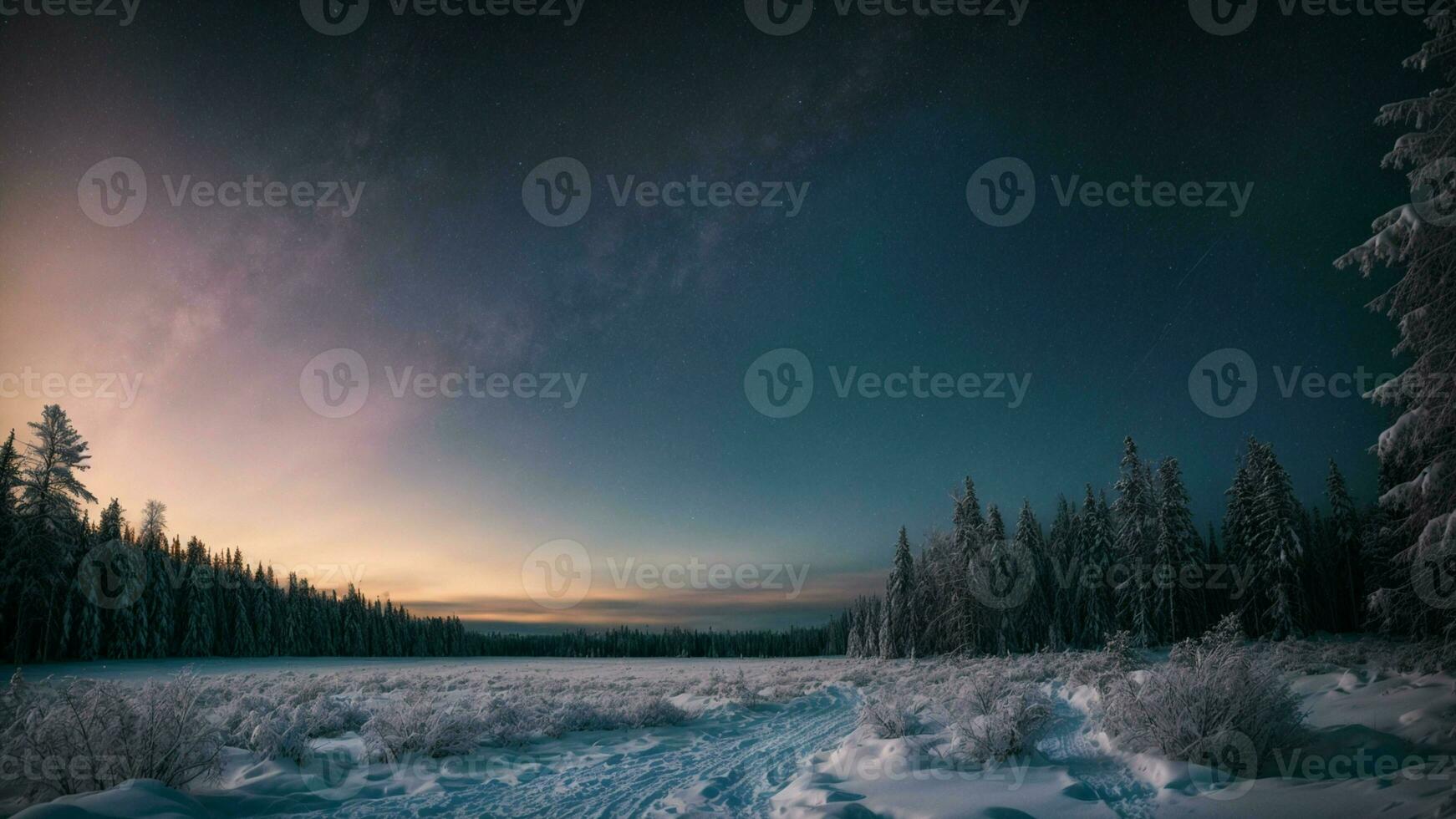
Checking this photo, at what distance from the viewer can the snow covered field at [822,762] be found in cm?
564

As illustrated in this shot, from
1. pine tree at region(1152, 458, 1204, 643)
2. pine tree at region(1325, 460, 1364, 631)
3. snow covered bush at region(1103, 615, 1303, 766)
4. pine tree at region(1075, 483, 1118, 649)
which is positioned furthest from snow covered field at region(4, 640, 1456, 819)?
pine tree at region(1325, 460, 1364, 631)

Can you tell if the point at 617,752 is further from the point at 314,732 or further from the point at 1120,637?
the point at 1120,637

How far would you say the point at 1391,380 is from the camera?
9.59 metres

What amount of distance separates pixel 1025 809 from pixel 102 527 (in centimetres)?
6370

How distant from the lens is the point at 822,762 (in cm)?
908
